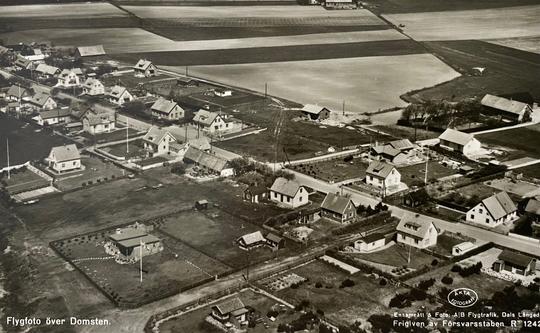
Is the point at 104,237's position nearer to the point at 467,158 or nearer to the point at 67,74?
the point at 467,158

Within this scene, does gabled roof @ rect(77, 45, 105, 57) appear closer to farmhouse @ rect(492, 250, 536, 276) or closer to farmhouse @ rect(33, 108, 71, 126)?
farmhouse @ rect(33, 108, 71, 126)

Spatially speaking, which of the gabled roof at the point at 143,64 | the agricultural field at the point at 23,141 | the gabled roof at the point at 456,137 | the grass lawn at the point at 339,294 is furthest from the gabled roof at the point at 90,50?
the grass lawn at the point at 339,294

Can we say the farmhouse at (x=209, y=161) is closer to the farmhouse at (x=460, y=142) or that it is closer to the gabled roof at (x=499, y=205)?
the gabled roof at (x=499, y=205)

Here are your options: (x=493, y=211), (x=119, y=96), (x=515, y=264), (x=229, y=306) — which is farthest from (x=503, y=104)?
(x=229, y=306)

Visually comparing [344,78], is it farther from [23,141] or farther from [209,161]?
[23,141]

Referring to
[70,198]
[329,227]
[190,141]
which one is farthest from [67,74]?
[329,227]
